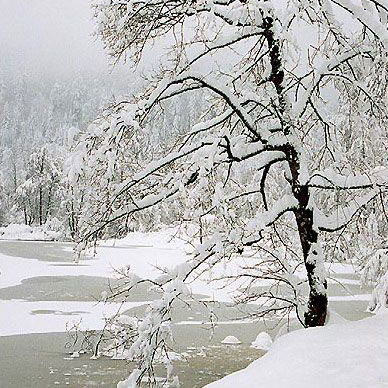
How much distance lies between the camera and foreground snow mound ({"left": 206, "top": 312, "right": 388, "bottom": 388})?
3.69m

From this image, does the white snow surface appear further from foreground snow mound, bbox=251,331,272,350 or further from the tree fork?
the tree fork

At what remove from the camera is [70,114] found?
184750 mm

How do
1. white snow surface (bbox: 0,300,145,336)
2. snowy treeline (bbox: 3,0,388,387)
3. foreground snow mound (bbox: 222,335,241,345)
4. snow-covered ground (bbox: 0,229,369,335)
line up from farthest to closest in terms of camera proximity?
snow-covered ground (bbox: 0,229,369,335)
white snow surface (bbox: 0,300,145,336)
foreground snow mound (bbox: 222,335,241,345)
snowy treeline (bbox: 3,0,388,387)

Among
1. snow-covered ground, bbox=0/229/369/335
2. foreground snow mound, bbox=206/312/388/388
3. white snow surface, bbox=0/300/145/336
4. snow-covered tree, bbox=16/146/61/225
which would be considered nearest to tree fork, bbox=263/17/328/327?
foreground snow mound, bbox=206/312/388/388

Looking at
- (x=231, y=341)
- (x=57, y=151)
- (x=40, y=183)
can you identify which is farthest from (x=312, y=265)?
(x=40, y=183)

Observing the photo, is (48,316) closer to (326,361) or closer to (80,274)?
(80,274)

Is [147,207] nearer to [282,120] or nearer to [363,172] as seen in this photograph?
[282,120]

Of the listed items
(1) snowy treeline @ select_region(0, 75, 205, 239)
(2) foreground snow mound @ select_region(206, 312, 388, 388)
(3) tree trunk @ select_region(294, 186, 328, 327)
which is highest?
(1) snowy treeline @ select_region(0, 75, 205, 239)

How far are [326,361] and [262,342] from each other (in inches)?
339

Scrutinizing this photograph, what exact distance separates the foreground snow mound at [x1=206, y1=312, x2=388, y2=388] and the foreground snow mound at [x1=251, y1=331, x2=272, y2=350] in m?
A: 7.16

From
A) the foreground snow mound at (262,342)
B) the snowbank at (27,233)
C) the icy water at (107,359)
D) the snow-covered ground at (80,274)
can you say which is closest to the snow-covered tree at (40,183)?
the snowbank at (27,233)

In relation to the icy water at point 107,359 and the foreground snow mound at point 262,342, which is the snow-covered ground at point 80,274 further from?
the foreground snow mound at point 262,342

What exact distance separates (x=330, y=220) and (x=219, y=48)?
2.17 metres

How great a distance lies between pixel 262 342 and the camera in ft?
40.8
